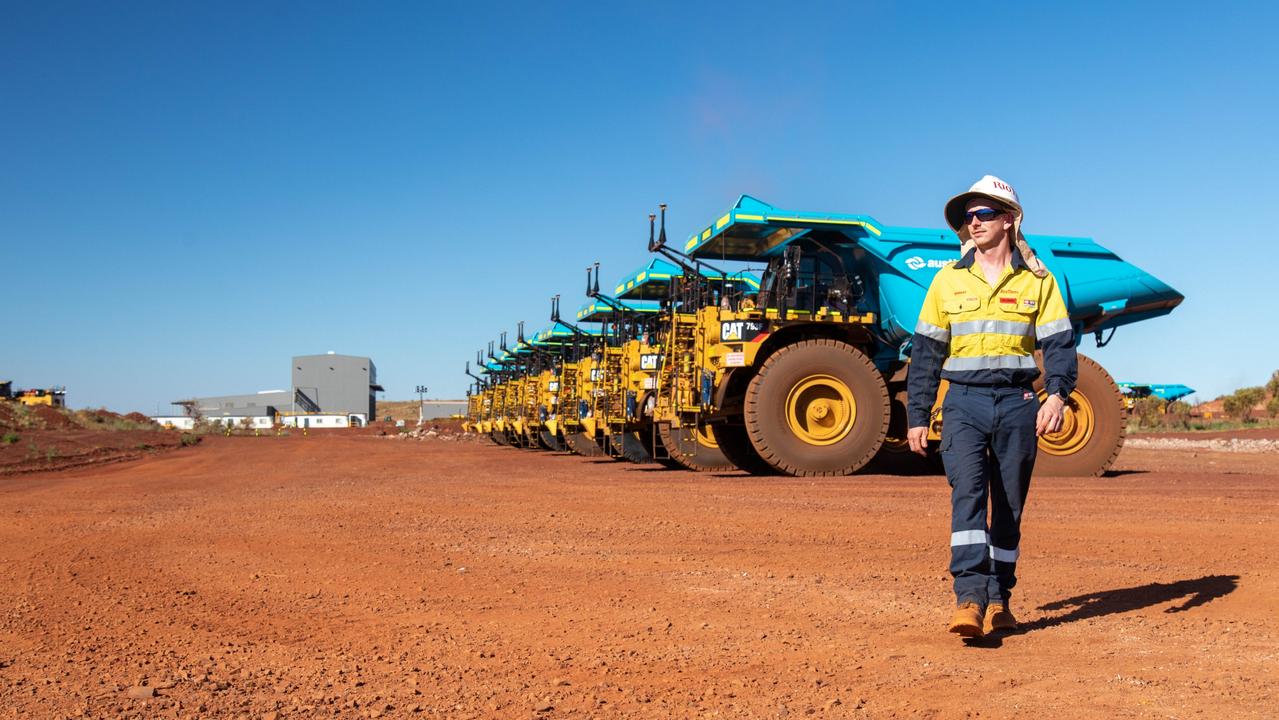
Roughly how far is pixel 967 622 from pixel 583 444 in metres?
21.1

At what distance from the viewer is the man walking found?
14.4ft

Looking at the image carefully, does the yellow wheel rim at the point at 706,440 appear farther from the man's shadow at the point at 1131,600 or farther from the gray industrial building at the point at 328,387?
the gray industrial building at the point at 328,387

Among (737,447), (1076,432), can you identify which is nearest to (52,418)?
(737,447)

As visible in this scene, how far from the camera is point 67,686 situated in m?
3.52

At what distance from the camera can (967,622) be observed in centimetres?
397

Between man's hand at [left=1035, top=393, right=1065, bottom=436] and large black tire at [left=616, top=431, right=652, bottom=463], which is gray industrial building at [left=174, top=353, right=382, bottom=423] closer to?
large black tire at [left=616, top=431, right=652, bottom=463]

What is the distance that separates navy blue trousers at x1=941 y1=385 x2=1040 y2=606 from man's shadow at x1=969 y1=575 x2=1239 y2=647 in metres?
0.22

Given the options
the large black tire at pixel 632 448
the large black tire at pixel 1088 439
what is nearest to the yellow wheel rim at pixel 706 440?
the large black tire at pixel 632 448

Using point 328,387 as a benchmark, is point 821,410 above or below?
below

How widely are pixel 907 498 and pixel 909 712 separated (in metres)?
7.26

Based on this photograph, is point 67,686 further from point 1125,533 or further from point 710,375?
point 710,375

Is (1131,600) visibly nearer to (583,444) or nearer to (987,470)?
(987,470)

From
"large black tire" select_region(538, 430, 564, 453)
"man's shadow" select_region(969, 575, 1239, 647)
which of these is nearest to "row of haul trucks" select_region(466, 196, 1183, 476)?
"man's shadow" select_region(969, 575, 1239, 647)

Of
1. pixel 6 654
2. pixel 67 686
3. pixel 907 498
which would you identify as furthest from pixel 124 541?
pixel 907 498
